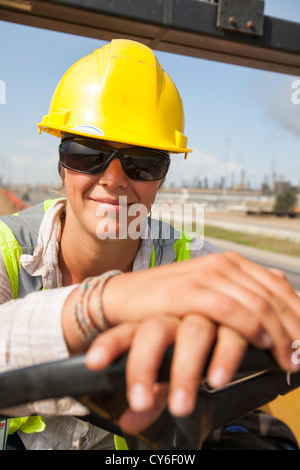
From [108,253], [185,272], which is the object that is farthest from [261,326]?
[108,253]

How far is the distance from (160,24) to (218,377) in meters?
1.20

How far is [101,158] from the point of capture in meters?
1.62

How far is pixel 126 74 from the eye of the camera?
1810 millimetres

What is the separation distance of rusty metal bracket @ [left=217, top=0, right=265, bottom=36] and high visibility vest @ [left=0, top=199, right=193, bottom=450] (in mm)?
1015

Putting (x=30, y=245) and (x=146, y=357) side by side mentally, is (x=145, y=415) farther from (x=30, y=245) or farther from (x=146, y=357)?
(x=30, y=245)

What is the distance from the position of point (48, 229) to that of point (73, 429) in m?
0.82

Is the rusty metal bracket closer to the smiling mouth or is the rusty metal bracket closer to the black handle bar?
the smiling mouth

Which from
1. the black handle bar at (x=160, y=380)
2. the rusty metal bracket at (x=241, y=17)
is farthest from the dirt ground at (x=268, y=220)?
the black handle bar at (x=160, y=380)

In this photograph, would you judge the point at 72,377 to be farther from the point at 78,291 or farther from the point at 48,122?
the point at 48,122

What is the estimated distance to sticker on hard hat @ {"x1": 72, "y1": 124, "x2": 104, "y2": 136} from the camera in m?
1.71

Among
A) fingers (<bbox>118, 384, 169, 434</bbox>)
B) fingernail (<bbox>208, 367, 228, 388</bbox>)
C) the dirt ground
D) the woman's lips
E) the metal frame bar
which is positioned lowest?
the dirt ground

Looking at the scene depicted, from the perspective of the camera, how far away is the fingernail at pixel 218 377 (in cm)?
62

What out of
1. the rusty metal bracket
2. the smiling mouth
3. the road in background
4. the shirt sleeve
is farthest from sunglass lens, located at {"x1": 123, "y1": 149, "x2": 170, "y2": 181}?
the road in background

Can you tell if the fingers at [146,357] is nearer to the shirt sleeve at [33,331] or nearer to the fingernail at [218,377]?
the fingernail at [218,377]
